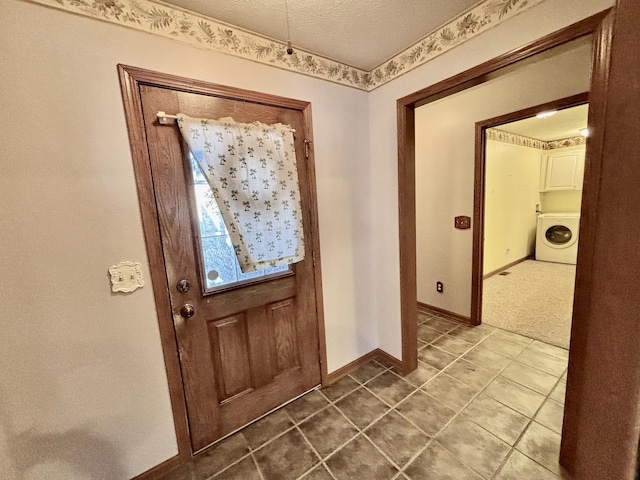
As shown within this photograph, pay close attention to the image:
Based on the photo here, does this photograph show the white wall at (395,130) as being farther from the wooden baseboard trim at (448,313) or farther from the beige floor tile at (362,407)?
the beige floor tile at (362,407)

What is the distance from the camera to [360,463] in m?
1.31

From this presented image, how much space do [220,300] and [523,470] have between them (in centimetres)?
177

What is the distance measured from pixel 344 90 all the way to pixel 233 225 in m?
1.29

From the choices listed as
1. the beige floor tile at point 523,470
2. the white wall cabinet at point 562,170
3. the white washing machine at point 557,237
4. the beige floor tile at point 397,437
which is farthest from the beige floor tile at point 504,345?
the white wall cabinet at point 562,170

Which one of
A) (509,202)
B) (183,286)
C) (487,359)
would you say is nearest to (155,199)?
(183,286)

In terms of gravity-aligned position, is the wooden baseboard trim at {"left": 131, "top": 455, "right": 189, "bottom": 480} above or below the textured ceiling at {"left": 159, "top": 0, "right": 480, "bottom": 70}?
below

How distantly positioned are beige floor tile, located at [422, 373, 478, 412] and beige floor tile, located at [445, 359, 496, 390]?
5 cm

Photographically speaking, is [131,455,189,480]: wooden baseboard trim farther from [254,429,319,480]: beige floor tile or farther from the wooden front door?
[254,429,319,480]: beige floor tile

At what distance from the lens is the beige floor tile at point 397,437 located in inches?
53.0

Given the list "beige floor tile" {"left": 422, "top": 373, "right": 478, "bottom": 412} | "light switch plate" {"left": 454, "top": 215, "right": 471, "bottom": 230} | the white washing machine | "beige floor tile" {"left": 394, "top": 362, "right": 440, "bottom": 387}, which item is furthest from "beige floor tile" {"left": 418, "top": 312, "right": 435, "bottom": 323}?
the white washing machine

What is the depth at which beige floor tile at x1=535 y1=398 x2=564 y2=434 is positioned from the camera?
1.46 m

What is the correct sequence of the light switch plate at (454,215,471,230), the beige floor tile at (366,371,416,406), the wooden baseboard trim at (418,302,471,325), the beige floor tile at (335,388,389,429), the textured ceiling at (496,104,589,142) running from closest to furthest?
the beige floor tile at (335,388,389,429)
the beige floor tile at (366,371,416,406)
the light switch plate at (454,215,471,230)
the wooden baseboard trim at (418,302,471,325)
the textured ceiling at (496,104,589,142)

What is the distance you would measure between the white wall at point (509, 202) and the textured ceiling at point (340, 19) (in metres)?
2.70

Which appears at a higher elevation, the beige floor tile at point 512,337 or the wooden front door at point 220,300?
the wooden front door at point 220,300
